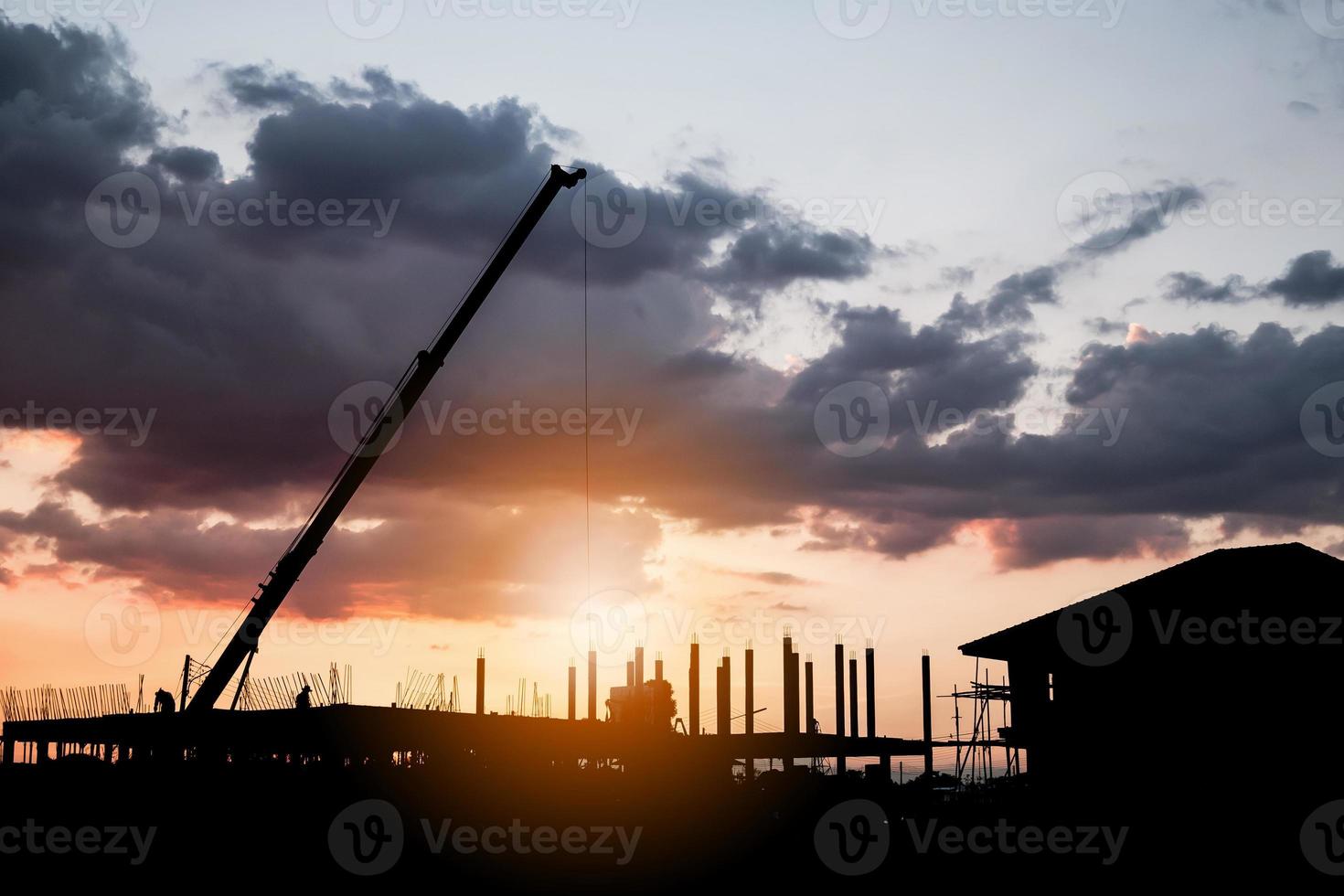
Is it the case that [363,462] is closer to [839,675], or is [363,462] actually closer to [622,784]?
[622,784]

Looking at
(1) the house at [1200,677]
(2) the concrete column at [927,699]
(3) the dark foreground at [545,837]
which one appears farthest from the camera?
(2) the concrete column at [927,699]

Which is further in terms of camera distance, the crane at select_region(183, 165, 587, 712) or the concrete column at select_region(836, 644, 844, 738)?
the concrete column at select_region(836, 644, 844, 738)

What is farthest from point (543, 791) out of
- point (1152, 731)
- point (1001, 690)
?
point (1001, 690)

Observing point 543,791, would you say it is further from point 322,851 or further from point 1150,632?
point 1150,632

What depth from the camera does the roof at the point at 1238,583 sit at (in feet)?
77.2

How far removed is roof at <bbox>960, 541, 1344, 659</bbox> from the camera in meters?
23.5

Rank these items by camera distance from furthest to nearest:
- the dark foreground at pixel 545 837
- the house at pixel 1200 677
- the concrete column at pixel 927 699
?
the concrete column at pixel 927 699 → the dark foreground at pixel 545 837 → the house at pixel 1200 677

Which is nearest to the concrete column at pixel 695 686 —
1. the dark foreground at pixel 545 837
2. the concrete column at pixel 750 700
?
the concrete column at pixel 750 700

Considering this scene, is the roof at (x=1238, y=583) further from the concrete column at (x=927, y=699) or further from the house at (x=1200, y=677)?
the concrete column at (x=927, y=699)

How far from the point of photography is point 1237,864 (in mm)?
22484

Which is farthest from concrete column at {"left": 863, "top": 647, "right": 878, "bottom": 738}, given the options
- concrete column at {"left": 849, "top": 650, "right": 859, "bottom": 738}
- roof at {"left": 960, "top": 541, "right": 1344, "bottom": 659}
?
roof at {"left": 960, "top": 541, "right": 1344, "bottom": 659}

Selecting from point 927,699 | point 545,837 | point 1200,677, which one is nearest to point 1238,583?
point 1200,677

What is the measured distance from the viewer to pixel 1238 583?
24.3 m

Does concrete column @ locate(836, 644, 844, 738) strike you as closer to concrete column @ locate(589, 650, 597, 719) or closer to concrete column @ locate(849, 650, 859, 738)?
concrete column @ locate(849, 650, 859, 738)
